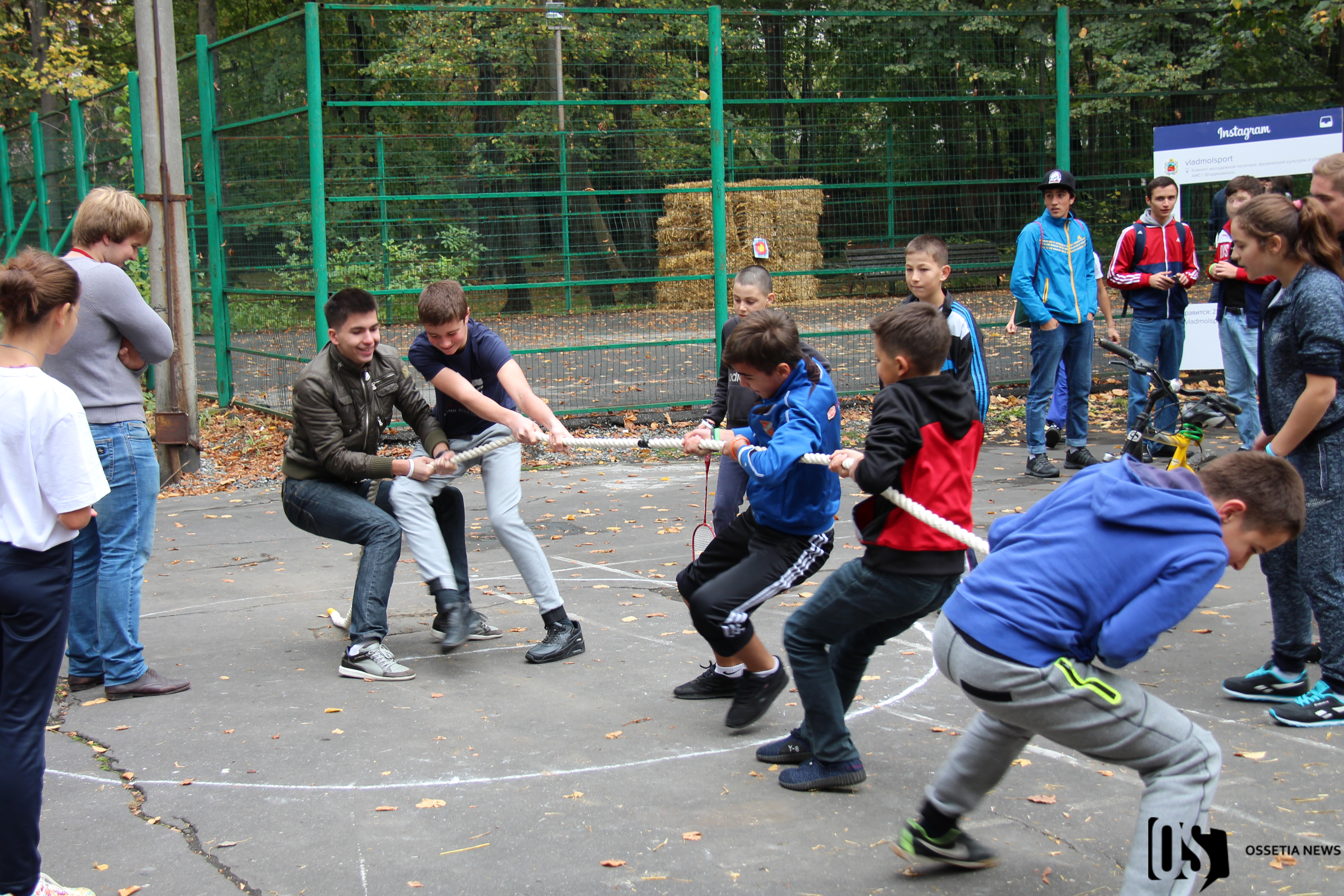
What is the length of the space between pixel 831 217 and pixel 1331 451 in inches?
327

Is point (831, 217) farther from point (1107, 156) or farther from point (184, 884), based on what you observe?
point (184, 884)

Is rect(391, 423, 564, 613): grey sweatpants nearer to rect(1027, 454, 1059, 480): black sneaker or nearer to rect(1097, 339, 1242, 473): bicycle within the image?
rect(1097, 339, 1242, 473): bicycle

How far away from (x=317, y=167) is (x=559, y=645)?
643cm

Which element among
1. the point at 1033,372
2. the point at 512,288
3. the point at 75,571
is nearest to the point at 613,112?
the point at 512,288

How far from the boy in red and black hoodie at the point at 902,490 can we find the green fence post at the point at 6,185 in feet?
63.6

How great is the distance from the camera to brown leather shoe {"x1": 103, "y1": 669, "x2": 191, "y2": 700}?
5.05m

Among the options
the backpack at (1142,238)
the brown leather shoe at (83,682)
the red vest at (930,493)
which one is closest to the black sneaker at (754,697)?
the red vest at (930,493)

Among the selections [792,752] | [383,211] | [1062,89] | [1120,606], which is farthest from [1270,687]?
[1062,89]

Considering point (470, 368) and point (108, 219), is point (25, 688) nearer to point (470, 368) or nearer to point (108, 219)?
point (108, 219)

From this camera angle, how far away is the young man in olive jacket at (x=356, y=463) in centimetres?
535

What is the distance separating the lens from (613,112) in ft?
38.4

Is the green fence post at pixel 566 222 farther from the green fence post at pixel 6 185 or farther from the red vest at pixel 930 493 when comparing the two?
the green fence post at pixel 6 185

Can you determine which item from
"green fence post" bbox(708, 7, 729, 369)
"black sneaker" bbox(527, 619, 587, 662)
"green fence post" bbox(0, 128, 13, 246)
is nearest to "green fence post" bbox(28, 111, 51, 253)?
"green fence post" bbox(0, 128, 13, 246)

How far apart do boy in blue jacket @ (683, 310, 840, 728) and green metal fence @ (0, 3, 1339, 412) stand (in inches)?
277
